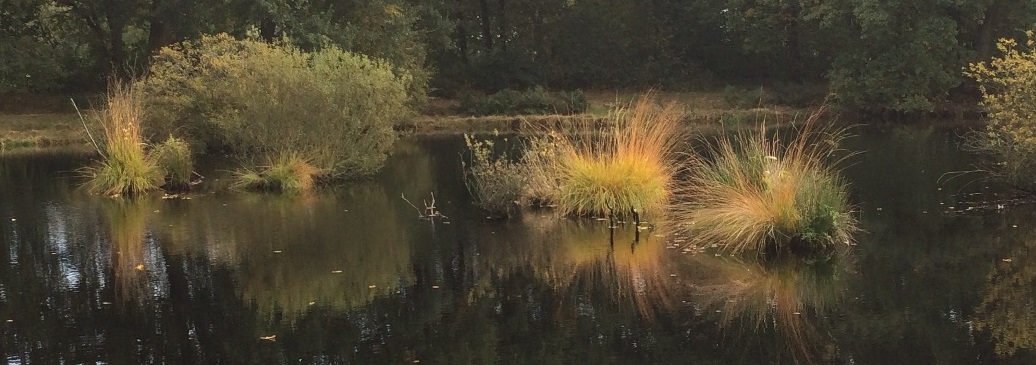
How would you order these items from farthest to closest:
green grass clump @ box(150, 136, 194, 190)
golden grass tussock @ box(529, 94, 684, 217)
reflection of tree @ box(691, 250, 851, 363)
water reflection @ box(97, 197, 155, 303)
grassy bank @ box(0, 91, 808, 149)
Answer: grassy bank @ box(0, 91, 808, 149) → green grass clump @ box(150, 136, 194, 190) → golden grass tussock @ box(529, 94, 684, 217) → water reflection @ box(97, 197, 155, 303) → reflection of tree @ box(691, 250, 851, 363)

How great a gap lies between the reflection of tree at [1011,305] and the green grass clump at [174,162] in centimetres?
1078

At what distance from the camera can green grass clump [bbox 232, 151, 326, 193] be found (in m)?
13.6

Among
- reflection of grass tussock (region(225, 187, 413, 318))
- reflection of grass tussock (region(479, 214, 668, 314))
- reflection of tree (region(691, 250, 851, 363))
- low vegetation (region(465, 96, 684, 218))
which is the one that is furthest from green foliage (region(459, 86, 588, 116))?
reflection of tree (region(691, 250, 851, 363))

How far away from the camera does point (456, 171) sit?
15844mm

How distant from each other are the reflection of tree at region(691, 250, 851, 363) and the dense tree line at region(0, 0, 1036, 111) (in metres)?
16.2

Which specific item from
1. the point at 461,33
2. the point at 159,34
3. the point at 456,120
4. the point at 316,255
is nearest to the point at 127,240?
the point at 316,255

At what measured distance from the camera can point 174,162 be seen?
13805mm

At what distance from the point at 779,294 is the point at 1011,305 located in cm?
147

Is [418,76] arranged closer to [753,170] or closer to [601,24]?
[601,24]

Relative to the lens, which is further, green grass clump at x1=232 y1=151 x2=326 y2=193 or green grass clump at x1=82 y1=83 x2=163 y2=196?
green grass clump at x1=232 y1=151 x2=326 y2=193

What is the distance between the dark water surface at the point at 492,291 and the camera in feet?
17.7

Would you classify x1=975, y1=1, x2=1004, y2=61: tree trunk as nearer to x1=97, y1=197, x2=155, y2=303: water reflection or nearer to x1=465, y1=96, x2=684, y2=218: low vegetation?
x1=465, y1=96, x2=684, y2=218: low vegetation

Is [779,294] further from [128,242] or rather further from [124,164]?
[124,164]

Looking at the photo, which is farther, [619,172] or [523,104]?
[523,104]
